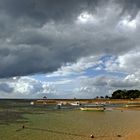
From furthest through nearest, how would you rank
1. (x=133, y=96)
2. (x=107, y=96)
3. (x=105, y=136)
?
(x=107, y=96) → (x=133, y=96) → (x=105, y=136)

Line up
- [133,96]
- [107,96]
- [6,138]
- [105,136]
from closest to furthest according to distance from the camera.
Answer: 1. [6,138]
2. [105,136]
3. [133,96]
4. [107,96]

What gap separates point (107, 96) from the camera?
19575 cm

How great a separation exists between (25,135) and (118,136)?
30.6 feet

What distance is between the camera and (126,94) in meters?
180

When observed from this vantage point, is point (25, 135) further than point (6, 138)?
Yes

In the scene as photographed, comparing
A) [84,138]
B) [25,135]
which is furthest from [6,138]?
[84,138]

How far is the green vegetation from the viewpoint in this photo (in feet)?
578

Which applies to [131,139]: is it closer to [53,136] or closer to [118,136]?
[118,136]

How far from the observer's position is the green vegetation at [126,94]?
578 feet

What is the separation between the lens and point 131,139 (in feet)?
95.8

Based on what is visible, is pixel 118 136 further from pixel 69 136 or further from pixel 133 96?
pixel 133 96

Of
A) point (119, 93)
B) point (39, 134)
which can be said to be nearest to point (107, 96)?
point (119, 93)

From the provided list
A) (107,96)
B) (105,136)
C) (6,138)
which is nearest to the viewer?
(6,138)

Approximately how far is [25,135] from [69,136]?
4436mm
